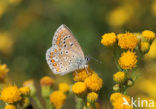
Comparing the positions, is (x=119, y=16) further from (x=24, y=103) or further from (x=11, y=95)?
(x=11, y=95)

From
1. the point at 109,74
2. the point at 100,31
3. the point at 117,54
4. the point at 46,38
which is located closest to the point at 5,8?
the point at 46,38

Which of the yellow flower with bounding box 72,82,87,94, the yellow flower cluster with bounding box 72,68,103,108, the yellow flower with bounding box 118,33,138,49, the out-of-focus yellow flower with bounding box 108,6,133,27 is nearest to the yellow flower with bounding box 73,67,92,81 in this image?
the yellow flower cluster with bounding box 72,68,103,108

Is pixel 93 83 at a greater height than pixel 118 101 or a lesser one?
greater

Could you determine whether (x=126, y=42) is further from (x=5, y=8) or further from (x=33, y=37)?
(x=5, y=8)

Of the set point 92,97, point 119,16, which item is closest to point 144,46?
point 92,97

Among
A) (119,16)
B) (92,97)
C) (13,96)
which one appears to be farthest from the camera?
(119,16)

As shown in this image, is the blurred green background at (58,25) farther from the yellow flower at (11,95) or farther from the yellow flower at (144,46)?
the yellow flower at (11,95)
